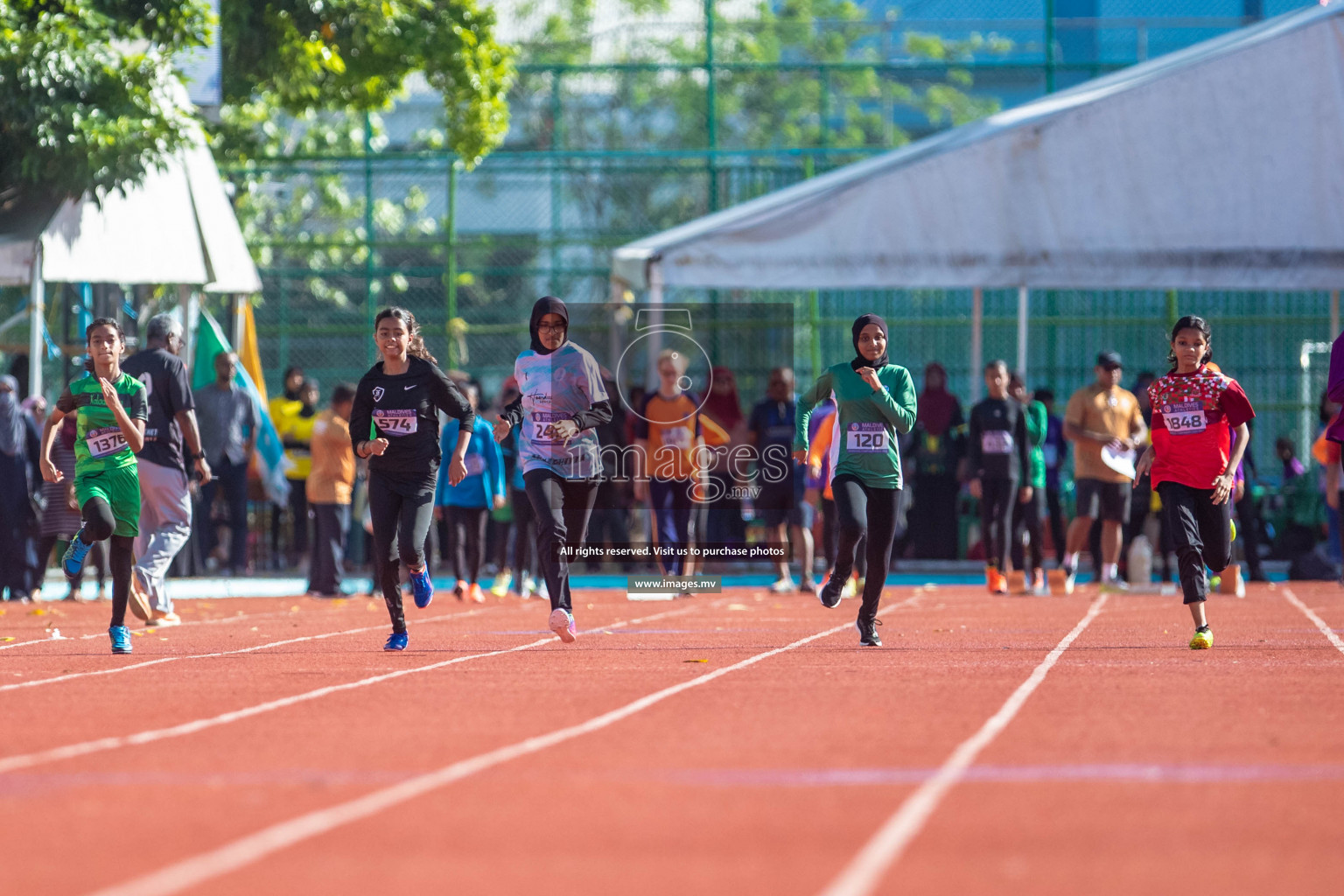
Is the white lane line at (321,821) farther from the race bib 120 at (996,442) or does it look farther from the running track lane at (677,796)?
the race bib 120 at (996,442)

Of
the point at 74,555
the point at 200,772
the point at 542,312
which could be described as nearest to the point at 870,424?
the point at 542,312

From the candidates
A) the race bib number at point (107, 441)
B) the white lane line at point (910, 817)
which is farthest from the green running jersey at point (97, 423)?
the white lane line at point (910, 817)

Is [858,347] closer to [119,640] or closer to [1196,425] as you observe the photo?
[1196,425]

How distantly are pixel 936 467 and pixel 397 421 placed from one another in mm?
10589

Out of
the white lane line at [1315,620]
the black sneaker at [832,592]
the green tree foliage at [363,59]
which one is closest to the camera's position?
the black sneaker at [832,592]

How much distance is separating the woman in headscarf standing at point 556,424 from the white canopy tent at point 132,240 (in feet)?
26.5

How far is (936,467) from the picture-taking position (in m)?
21.0

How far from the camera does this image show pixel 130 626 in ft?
45.8

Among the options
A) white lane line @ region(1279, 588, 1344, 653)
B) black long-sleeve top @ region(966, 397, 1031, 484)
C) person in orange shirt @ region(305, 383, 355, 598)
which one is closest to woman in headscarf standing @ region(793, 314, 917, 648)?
white lane line @ region(1279, 588, 1344, 653)

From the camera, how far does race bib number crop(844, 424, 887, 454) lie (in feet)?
37.2

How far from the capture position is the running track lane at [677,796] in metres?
4.83

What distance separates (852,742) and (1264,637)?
18.7 feet

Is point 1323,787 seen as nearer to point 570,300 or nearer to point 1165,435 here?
point 1165,435

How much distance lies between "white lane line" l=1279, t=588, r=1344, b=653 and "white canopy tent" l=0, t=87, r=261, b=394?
10.3 m
